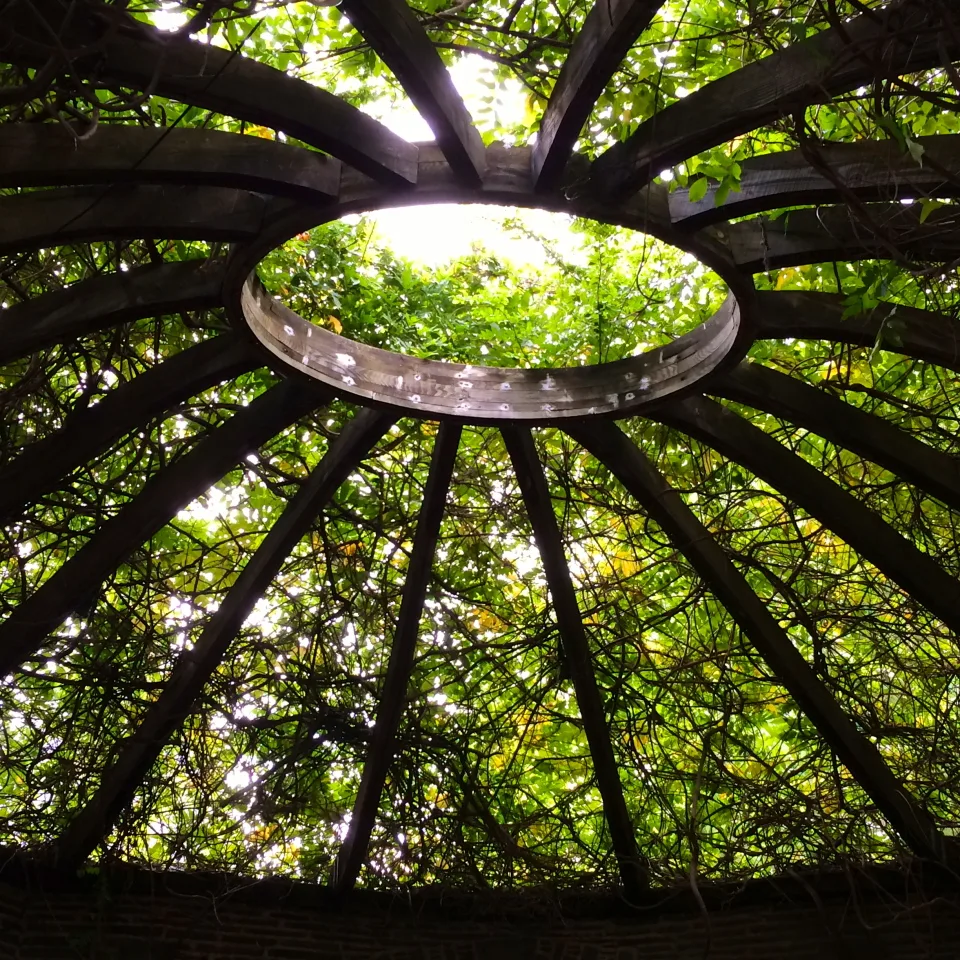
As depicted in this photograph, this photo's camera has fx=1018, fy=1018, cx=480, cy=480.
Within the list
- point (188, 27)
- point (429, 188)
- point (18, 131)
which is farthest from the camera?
point (429, 188)

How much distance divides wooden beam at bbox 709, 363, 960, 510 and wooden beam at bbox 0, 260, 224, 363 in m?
1.95

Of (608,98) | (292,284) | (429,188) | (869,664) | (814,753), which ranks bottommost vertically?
(814,753)

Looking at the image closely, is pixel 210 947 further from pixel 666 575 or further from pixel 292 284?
pixel 292 284

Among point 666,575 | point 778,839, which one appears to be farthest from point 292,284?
point 778,839

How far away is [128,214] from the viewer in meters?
3.12

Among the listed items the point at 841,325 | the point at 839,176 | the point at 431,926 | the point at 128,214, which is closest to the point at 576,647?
the point at 431,926

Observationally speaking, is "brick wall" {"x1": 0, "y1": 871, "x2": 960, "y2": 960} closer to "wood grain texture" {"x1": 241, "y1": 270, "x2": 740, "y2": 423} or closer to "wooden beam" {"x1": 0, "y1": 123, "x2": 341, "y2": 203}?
"wood grain texture" {"x1": 241, "y1": 270, "x2": 740, "y2": 423}

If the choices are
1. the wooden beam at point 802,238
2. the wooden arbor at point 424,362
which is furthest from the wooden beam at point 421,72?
the wooden beam at point 802,238

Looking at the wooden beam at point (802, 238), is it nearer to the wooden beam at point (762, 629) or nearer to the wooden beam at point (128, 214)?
the wooden beam at point (762, 629)

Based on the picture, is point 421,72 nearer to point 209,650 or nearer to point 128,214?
point 128,214

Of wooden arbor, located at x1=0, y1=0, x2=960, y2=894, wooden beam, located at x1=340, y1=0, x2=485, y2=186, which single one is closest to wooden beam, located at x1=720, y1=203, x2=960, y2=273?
wooden arbor, located at x1=0, y1=0, x2=960, y2=894

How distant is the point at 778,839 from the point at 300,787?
2463 millimetres

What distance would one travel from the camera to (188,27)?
2.36 metres

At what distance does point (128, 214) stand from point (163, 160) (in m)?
0.33
